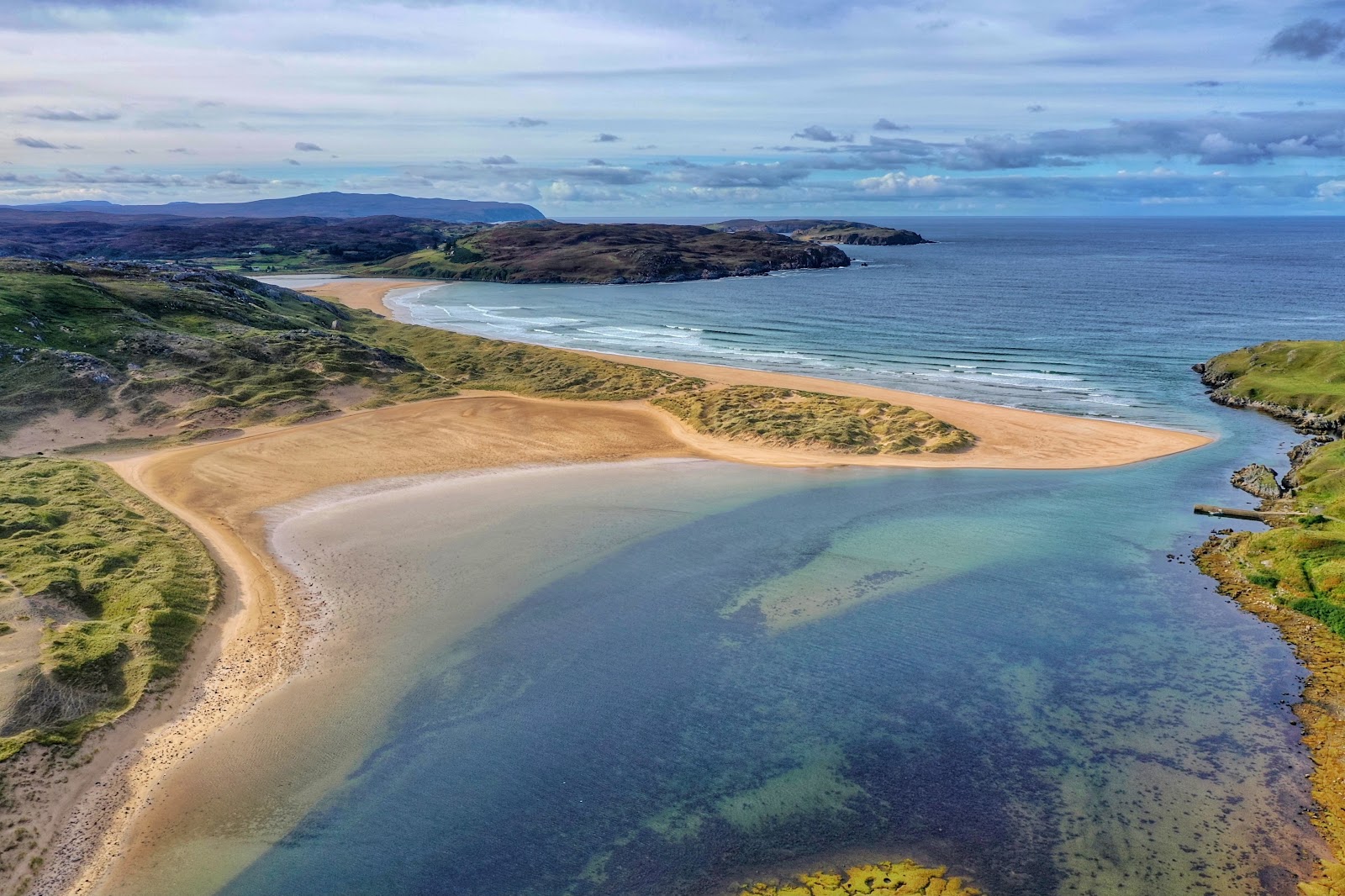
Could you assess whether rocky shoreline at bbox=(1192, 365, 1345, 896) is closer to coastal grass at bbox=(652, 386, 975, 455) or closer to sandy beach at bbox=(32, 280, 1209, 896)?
sandy beach at bbox=(32, 280, 1209, 896)

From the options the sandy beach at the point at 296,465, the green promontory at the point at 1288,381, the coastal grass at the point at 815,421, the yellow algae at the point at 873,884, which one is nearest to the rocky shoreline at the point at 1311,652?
the yellow algae at the point at 873,884

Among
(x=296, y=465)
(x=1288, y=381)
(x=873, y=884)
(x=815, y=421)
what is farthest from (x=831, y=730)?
(x=1288, y=381)

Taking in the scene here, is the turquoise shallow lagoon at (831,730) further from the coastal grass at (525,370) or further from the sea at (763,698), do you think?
the coastal grass at (525,370)

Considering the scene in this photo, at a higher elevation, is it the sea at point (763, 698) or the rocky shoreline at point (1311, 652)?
the rocky shoreline at point (1311, 652)

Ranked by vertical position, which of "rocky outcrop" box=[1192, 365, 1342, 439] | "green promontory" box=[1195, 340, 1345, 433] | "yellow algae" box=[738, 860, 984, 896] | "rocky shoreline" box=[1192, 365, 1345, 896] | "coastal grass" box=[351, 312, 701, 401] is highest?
"green promontory" box=[1195, 340, 1345, 433]

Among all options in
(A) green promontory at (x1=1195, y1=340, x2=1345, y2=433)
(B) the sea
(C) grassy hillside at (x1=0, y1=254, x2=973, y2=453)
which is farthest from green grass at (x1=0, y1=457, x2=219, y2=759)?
(A) green promontory at (x1=1195, y1=340, x2=1345, y2=433)

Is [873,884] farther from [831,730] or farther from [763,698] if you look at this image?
[763,698]

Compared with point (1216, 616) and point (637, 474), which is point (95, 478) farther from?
point (1216, 616)
